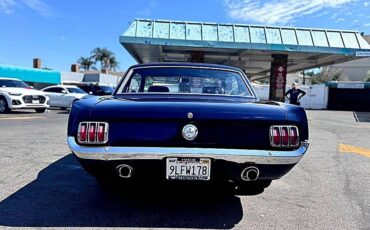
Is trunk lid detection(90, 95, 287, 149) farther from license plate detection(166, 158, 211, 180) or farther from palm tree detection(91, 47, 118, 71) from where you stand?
palm tree detection(91, 47, 118, 71)

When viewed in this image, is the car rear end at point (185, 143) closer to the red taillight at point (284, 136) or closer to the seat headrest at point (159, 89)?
the red taillight at point (284, 136)

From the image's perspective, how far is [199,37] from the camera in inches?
606

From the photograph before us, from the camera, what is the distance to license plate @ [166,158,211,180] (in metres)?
3.21

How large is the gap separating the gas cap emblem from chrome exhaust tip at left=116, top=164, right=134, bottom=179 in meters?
0.56

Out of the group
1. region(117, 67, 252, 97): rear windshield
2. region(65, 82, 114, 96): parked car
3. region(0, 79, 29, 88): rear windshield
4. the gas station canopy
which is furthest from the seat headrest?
region(0, 79, 29, 88): rear windshield

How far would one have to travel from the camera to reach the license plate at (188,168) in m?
3.21

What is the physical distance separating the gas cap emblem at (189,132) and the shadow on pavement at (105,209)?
0.83 m

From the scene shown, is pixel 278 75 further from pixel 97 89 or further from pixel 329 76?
pixel 329 76

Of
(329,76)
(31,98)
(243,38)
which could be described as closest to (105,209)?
(243,38)

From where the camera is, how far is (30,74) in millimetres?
35781

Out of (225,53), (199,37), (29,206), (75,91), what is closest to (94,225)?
(29,206)

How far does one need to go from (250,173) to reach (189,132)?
664 mm

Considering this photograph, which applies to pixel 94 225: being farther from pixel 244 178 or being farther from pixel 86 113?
pixel 244 178

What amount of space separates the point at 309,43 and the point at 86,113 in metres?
14.2
